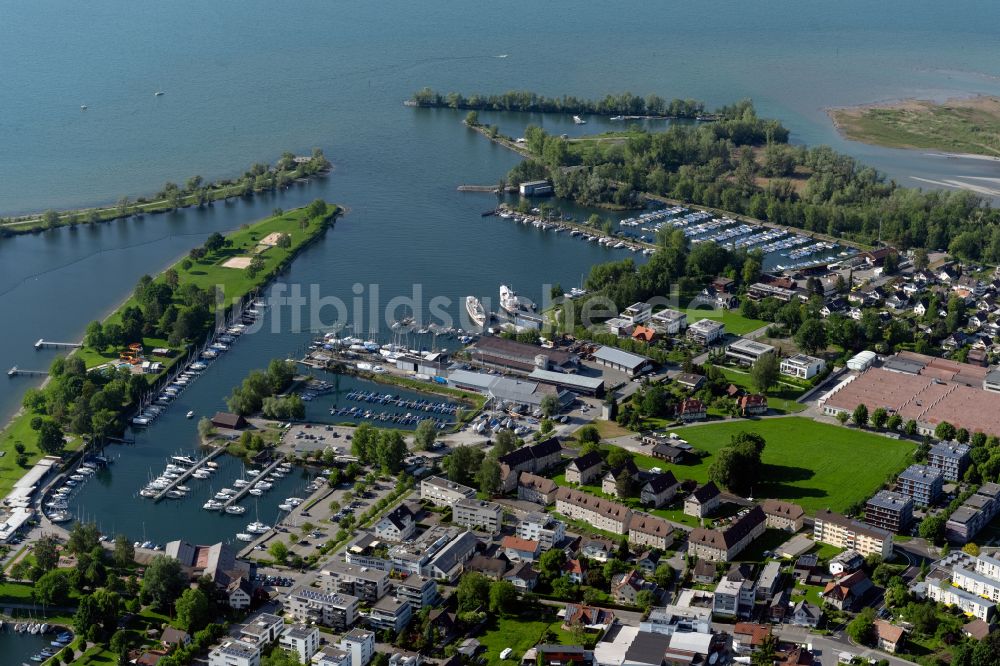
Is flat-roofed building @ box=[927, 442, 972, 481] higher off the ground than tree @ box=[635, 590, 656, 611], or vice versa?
flat-roofed building @ box=[927, 442, 972, 481]

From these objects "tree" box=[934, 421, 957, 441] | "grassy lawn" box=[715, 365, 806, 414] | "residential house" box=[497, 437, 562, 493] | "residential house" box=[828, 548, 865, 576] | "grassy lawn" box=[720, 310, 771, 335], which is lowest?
"residential house" box=[828, 548, 865, 576]

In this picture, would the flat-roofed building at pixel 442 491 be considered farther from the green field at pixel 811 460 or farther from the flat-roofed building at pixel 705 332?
the flat-roofed building at pixel 705 332

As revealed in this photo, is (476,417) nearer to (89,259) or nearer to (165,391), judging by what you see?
(165,391)

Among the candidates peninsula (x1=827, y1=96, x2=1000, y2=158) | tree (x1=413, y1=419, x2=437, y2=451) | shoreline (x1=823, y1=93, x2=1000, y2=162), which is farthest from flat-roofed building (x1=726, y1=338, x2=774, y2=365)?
peninsula (x1=827, y1=96, x2=1000, y2=158)

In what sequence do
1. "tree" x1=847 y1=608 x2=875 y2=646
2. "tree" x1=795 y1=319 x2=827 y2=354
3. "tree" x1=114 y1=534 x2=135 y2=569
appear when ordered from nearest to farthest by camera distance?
"tree" x1=847 y1=608 x2=875 y2=646 < "tree" x1=114 y1=534 x2=135 y2=569 < "tree" x1=795 y1=319 x2=827 y2=354

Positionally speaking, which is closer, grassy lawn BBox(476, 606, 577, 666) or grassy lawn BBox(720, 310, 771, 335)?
grassy lawn BBox(476, 606, 577, 666)

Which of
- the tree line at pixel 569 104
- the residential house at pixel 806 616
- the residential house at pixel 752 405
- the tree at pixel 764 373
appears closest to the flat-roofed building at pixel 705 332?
the tree at pixel 764 373

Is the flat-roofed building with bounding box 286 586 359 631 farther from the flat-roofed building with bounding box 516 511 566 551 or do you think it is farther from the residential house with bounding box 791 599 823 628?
the residential house with bounding box 791 599 823 628

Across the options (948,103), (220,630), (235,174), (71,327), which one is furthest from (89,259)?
(948,103)
